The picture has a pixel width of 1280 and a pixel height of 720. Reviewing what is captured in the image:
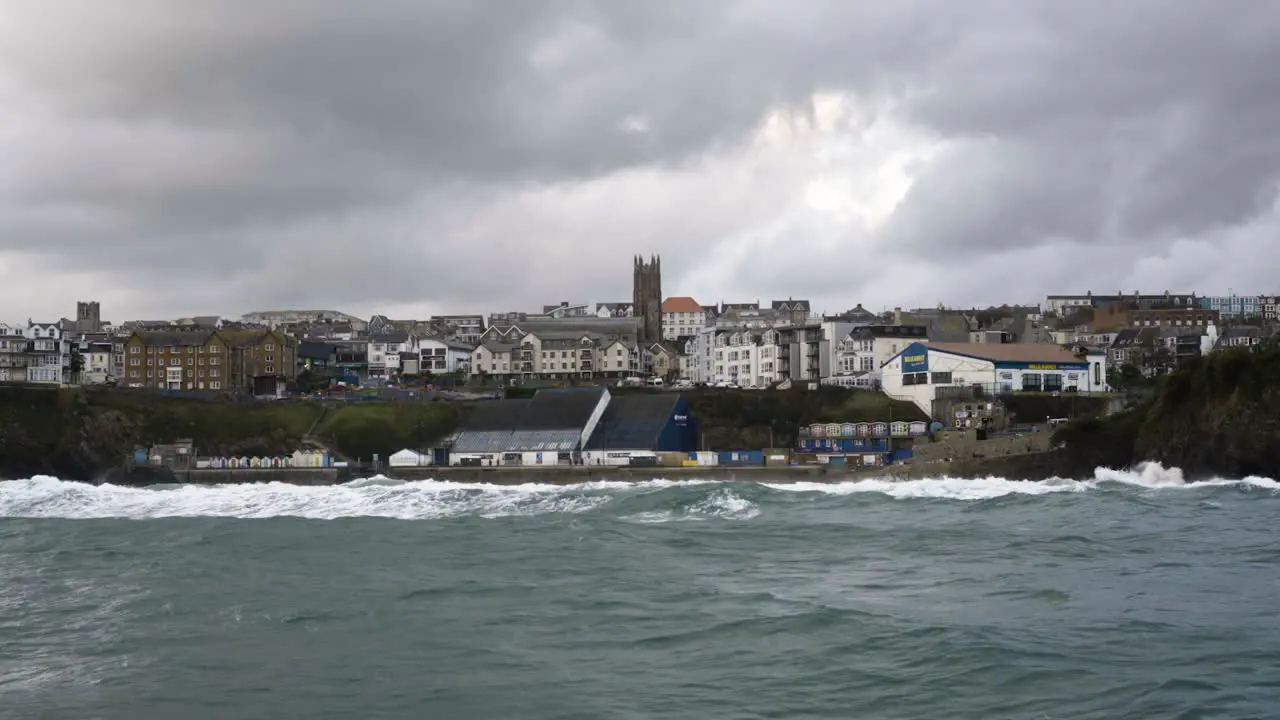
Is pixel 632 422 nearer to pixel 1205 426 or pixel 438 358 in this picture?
pixel 1205 426

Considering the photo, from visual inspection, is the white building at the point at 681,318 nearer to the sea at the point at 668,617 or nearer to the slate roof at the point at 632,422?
the slate roof at the point at 632,422

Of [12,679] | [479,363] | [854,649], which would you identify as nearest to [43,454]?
[479,363]

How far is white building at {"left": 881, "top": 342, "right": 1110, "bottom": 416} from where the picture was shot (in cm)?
8219

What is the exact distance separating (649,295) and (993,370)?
294ft

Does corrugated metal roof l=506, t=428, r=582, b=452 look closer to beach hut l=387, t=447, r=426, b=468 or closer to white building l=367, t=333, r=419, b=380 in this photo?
beach hut l=387, t=447, r=426, b=468

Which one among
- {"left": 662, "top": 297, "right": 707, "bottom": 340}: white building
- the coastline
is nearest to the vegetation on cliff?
the coastline

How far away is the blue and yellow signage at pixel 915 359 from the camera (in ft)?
282

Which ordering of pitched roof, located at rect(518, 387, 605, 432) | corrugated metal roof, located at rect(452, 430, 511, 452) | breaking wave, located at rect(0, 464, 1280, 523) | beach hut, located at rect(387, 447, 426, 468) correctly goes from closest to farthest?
breaking wave, located at rect(0, 464, 1280, 523) < beach hut, located at rect(387, 447, 426, 468) < corrugated metal roof, located at rect(452, 430, 511, 452) < pitched roof, located at rect(518, 387, 605, 432)

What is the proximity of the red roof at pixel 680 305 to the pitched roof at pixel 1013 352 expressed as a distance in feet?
306

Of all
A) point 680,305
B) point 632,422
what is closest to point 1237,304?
point 680,305

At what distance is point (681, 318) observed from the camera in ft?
586

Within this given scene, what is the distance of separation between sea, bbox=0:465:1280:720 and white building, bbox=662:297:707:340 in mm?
134926

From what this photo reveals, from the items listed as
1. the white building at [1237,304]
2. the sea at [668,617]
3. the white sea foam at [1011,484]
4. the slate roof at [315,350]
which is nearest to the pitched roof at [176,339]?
the slate roof at [315,350]

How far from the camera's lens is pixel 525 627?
73.7 ft
